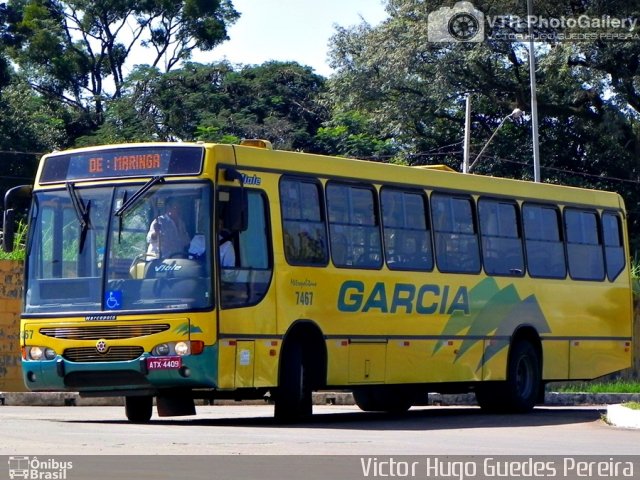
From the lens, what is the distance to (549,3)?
43531 millimetres

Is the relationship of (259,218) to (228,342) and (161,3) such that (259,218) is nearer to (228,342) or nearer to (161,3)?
(228,342)

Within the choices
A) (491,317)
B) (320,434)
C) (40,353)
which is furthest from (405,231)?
(40,353)

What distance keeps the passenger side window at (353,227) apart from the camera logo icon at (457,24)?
90.1 ft

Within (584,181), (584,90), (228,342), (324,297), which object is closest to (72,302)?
(228,342)

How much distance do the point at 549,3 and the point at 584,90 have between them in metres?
2.97

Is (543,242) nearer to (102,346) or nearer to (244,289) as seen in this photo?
(244,289)

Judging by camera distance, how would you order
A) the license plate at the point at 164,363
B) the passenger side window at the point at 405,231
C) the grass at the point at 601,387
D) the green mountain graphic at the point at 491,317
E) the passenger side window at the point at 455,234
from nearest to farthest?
the license plate at the point at 164,363, the passenger side window at the point at 405,231, the passenger side window at the point at 455,234, the green mountain graphic at the point at 491,317, the grass at the point at 601,387

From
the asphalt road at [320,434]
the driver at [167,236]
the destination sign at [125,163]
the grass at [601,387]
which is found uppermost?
the destination sign at [125,163]

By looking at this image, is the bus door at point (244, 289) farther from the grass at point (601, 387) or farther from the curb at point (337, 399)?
the grass at point (601, 387)

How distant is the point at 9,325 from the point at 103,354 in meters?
9.49

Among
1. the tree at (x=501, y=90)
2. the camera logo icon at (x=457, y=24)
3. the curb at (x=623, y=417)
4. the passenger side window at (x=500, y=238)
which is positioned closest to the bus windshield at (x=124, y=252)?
the curb at (x=623, y=417)

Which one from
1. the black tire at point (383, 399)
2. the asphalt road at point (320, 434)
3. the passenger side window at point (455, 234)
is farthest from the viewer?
the black tire at point (383, 399)

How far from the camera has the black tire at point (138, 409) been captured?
53.3 feet

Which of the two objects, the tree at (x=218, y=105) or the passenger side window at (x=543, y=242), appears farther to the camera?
the tree at (x=218, y=105)
